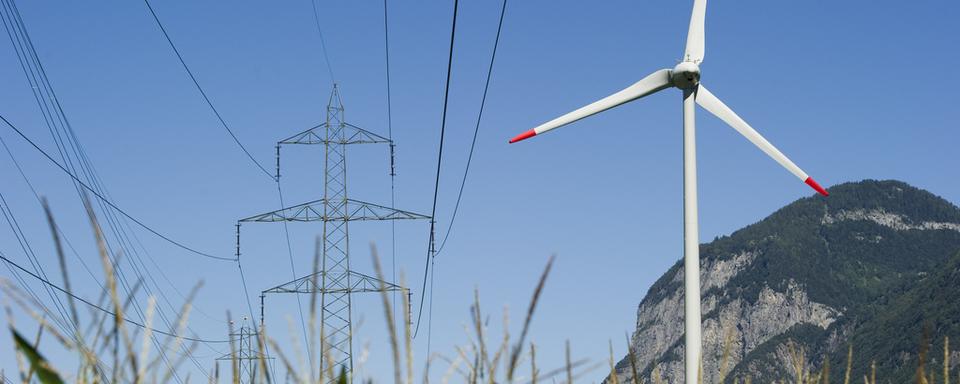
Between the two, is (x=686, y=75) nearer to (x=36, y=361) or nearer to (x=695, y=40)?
(x=695, y=40)

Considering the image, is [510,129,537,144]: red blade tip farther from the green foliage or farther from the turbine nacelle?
the green foliage

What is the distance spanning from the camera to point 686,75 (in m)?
21.3

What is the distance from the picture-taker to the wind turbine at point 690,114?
731 inches

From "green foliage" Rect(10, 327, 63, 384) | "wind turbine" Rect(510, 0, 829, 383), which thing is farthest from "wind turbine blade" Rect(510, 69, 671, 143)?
"green foliage" Rect(10, 327, 63, 384)

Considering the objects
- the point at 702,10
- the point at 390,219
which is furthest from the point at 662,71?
the point at 390,219

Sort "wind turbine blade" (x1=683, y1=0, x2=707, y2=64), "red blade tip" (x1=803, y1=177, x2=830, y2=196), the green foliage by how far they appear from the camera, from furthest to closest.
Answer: "wind turbine blade" (x1=683, y1=0, x2=707, y2=64) < "red blade tip" (x1=803, y1=177, x2=830, y2=196) < the green foliage

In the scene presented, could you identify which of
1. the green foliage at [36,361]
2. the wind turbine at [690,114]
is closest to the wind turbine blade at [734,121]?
the wind turbine at [690,114]

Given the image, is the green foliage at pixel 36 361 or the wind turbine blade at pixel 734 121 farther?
the wind turbine blade at pixel 734 121

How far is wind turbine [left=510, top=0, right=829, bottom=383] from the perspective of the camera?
1858 cm

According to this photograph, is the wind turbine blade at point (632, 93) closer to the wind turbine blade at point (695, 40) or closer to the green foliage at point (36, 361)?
the wind turbine blade at point (695, 40)

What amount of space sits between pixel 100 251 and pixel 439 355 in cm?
133

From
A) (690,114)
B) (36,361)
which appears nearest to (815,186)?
(690,114)

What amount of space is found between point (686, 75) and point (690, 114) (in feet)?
2.88

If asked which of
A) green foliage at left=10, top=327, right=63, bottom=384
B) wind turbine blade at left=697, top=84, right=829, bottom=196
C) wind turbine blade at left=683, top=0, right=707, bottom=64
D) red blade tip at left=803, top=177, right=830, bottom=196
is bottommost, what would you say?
green foliage at left=10, top=327, right=63, bottom=384
